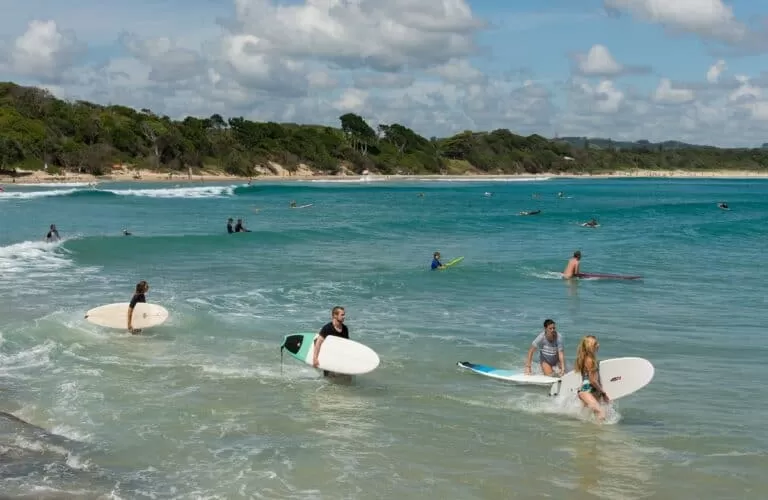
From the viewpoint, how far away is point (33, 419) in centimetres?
1031

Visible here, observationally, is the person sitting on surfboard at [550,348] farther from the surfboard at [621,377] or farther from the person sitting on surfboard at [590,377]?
the person sitting on surfboard at [590,377]

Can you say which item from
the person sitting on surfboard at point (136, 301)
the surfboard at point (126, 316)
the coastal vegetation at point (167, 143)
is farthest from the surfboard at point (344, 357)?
the coastal vegetation at point (167, 143)

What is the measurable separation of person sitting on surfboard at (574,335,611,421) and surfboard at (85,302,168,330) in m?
8.93

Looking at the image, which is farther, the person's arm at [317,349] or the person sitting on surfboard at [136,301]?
the person sitting on surfboard at [136,301]

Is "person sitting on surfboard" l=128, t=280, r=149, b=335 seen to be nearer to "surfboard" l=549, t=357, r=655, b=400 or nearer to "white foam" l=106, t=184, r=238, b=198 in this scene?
"surfboard" l=549, t=357, r=655, b=400

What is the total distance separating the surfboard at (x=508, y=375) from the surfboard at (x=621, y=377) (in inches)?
27.1

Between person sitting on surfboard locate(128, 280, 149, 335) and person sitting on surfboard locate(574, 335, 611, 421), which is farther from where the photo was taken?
person sitting on surfboard locate(128, 280, 149, 335)

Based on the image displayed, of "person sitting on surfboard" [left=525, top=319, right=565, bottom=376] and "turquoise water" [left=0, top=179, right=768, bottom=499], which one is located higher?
"person sitting on surfboard" [left=525, top=319, right=565, bottom=376]

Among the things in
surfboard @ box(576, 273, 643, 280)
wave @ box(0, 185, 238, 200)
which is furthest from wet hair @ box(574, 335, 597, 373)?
wave @ box(0, 185, 238, 200)

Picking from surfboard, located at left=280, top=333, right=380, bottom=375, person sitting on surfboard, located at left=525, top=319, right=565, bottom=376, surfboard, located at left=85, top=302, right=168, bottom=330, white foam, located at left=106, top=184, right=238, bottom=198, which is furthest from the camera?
white foam, located at left=106, top=184, right=238, bottom=198

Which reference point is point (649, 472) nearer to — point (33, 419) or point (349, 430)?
point (349, 430)

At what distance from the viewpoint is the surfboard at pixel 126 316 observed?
1571 cm

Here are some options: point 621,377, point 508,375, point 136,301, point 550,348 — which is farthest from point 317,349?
Answer: point 136,301

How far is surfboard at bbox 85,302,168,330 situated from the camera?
51.5ft
